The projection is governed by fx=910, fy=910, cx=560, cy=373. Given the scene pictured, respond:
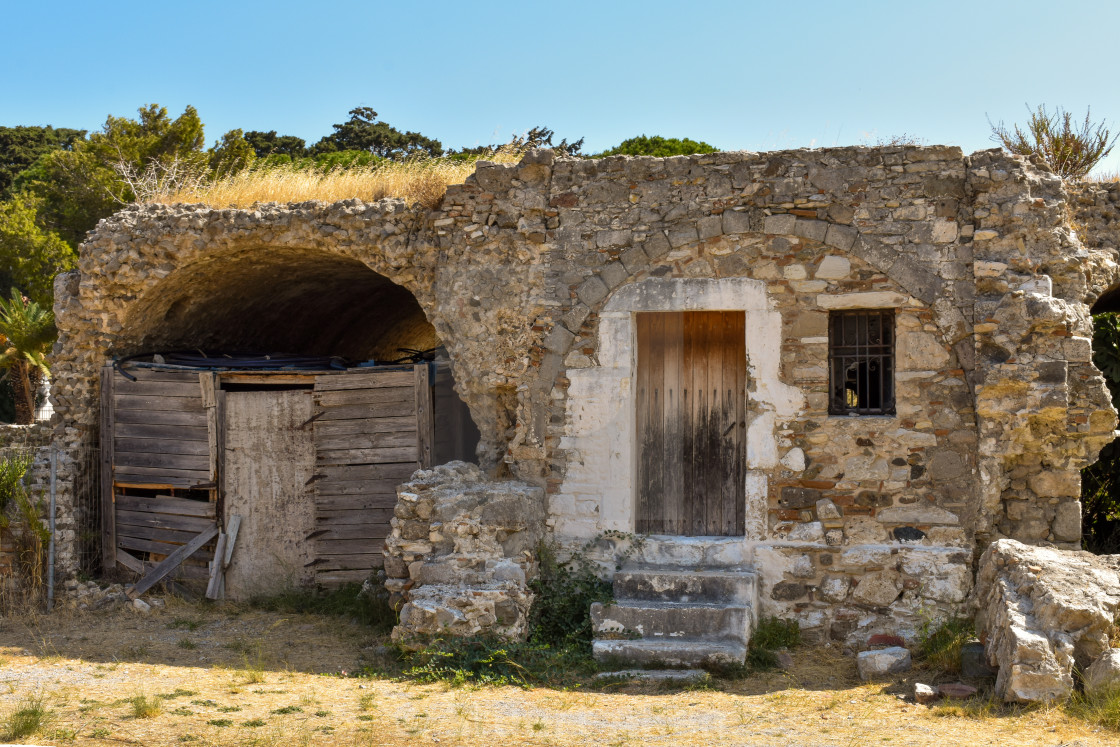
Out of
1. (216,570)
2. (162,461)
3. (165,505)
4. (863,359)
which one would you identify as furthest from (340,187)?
(863,359)

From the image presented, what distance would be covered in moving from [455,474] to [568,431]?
102cm

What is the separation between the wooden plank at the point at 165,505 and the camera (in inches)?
357

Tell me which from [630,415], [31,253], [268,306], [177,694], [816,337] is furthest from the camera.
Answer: [31,253]

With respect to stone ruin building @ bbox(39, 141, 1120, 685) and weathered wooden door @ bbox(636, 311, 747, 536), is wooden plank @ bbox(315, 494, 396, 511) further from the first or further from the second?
weathered wooden door @ bbox(636, 311, 747, 536)

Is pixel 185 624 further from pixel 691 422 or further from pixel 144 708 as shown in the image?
pixel 691 422

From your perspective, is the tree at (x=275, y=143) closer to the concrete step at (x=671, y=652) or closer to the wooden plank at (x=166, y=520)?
the wooden plank at (x=166, y=520)

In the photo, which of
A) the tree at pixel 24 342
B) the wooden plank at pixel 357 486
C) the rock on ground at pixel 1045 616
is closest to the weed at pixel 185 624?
the wooden plank at pixel 357 486

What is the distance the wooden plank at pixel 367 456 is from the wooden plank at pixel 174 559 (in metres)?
1.31

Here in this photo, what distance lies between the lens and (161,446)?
360 inches

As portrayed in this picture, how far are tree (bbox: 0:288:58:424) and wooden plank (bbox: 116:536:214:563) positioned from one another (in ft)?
26.1

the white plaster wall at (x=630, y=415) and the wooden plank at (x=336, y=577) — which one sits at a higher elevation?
the white plaster wall at (x=630, y=415)

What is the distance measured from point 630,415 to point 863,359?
1944 millimetres

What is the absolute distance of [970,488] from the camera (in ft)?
23.0

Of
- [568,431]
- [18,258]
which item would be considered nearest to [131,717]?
[568,431]
